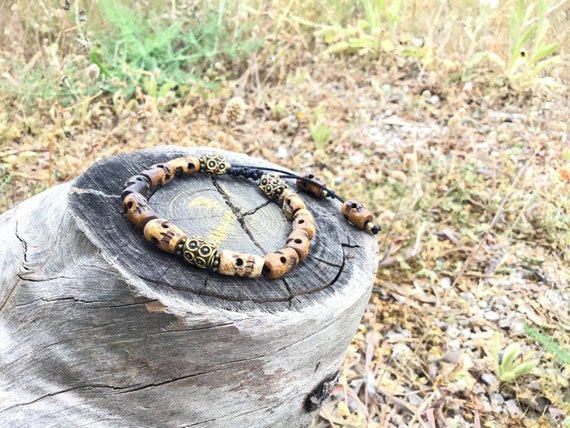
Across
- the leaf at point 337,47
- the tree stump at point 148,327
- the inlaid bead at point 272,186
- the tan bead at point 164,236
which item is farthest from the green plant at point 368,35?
the tan bead at point 164,236

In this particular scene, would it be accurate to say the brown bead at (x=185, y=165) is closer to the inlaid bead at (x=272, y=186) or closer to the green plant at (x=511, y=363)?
the inlaid bead at (x=272, y=186)

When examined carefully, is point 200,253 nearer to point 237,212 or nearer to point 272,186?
point 237,212

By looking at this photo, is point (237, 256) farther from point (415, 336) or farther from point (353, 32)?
point (353, 32)

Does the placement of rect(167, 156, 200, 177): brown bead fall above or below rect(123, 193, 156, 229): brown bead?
below

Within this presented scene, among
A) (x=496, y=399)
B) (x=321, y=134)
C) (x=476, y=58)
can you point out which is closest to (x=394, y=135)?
(x=321, y=134)

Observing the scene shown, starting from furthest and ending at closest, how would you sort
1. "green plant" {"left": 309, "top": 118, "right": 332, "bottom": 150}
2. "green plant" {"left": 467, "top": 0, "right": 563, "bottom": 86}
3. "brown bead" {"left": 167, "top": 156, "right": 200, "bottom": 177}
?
"green plant" {"left": 467, "top": 0, "right": 563, "bottom": 86} < "green plant" {"left": 309, "top": 118, "right": 332, "bottom": 150} < "brown bead" {"left": 167, "top": 156, "right": 200, "bottom": 177}

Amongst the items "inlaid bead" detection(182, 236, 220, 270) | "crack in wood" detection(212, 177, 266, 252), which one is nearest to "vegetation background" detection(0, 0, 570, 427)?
"crack in wood" detection(212, 177, 266, 252)

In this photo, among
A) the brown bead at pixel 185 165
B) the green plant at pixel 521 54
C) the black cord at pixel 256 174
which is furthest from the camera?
the green plant at pixel 521 54

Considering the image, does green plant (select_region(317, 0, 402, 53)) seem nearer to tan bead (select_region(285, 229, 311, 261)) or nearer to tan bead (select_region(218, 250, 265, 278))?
tan bead (select_region(285, 229, 311, 261))
